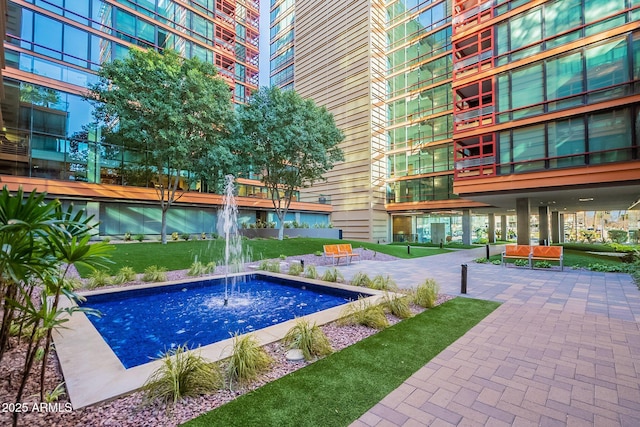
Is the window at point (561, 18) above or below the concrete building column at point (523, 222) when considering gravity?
above

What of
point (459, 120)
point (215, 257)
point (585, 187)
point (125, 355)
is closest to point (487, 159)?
point (459, 120)

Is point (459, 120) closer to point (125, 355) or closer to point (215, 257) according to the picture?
point (215, 257)

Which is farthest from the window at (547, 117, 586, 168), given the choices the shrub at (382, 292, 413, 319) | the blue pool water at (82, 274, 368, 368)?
the shrub at (382, 292, 413, 319)

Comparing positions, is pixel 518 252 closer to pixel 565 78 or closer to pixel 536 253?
pixel 536 253

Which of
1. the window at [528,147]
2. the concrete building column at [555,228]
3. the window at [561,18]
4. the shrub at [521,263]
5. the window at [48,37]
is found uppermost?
the window at [48,37]

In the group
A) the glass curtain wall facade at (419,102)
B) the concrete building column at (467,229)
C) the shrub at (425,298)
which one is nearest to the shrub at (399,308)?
the shrub at (425,298)

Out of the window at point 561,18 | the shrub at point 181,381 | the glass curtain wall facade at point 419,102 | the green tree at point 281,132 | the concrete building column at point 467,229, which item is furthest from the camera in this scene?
the concrete building column at point 467,229

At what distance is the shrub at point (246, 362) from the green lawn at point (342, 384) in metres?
0.32

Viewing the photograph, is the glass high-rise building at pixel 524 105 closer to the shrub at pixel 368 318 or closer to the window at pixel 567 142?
the window at pixel 567 142

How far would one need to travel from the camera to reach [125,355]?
4.81 metres

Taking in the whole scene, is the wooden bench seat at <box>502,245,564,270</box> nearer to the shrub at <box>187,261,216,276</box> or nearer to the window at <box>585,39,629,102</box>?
the window at <box>585,39,629,102</box>

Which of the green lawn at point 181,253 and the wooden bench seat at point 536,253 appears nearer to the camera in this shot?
the green lawn at point 181,253

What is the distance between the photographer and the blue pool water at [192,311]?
17.7 ft

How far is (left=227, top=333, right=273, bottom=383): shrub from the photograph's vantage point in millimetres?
A: 3566
